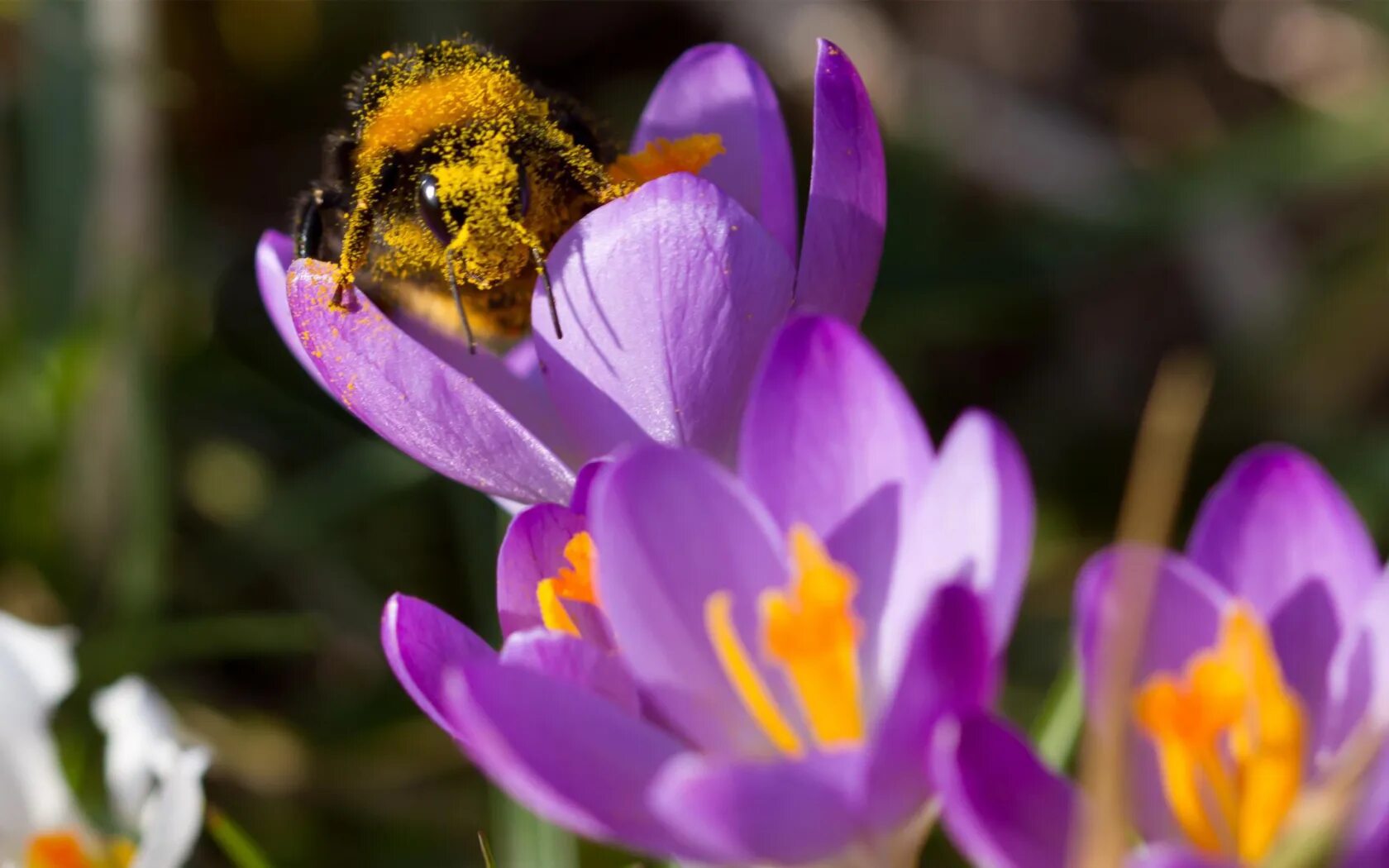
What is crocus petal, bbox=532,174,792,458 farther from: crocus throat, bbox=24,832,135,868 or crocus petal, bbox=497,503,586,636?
crocus throat, bbox=24,832,135,868

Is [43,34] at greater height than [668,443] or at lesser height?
lesser

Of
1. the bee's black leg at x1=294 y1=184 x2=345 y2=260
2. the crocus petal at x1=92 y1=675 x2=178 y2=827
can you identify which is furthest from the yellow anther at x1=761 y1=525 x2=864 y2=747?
the crocus petal at x1=92 y1=675 x2=178 y2=827

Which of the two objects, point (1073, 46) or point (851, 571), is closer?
point (851, 571)

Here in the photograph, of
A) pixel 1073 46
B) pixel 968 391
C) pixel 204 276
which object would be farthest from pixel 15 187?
pixel 1073 46

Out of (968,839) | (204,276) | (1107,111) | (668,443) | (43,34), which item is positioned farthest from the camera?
(1107,111)

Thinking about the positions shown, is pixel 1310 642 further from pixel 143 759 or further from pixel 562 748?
pixel 143 759

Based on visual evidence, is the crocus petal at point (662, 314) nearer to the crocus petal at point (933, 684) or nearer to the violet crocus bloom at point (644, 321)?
the violet crocus bloom at point (644, 321)

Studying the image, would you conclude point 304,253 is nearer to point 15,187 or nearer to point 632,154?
point 632,154

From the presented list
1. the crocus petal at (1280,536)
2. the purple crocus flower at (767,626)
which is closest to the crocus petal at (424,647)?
the purple crocus flower at (767,626)
